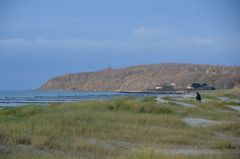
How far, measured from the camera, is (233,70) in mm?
186625

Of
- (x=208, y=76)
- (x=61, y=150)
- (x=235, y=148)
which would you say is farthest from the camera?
(x=208, y=76)

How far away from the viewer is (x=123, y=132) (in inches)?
623

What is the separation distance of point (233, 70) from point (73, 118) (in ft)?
578

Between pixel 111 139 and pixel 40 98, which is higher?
pixel 40 98

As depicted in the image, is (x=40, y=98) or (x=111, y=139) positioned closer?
(x=111, y=139)

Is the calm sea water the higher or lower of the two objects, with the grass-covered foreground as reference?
higher

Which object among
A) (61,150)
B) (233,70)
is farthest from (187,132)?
(233,70)

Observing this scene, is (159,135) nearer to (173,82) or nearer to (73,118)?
(73,118)

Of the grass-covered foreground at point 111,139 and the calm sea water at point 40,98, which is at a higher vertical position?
the calm sea water at point 40,98

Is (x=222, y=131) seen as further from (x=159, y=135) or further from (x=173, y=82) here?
(x=173, y=82)

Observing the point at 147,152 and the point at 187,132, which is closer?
the point at 147,152

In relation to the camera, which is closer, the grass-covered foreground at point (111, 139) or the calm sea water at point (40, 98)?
the grass-covered foreground at point (111, 139)

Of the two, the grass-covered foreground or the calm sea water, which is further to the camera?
the calm sea water

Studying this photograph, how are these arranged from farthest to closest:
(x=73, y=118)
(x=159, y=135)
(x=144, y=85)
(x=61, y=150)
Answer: (x=144, y=85) < (x=73, y=118) < (x=159, y=135) < (x=61, y=150)
